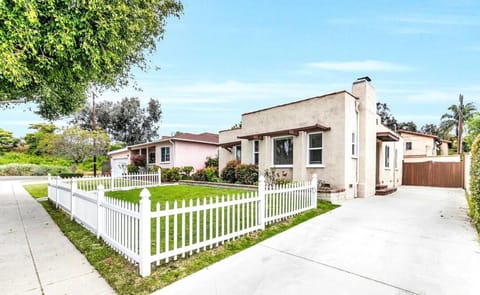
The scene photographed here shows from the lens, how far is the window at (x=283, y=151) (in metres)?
12.7

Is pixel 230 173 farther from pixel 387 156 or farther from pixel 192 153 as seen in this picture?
pixel 387 156

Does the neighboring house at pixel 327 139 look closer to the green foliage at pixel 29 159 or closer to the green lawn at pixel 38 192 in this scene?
the green lawn at pixel 38 192

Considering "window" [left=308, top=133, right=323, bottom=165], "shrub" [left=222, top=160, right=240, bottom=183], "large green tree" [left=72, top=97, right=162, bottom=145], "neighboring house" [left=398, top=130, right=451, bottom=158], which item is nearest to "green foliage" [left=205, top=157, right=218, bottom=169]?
"shrub" [left=222, top=160, right=240, bottom=183]

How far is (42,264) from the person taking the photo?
4.27 m

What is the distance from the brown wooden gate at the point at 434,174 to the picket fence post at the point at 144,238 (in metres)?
21.4

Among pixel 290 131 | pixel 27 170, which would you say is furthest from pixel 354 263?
pixel 27 170

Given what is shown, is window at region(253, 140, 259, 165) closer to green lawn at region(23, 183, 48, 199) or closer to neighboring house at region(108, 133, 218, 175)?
neighboring house at region(108, 133, 218, 175)

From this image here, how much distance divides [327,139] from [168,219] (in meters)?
8.90

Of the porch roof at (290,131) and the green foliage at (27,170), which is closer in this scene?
the porch roof at (290,131)

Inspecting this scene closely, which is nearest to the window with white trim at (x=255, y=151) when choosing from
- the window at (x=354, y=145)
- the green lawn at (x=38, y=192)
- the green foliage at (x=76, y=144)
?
the window at (x=354, y=145)

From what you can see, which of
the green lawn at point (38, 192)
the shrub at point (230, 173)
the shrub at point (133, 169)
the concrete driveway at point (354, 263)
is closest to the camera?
the concrete driveway at point (354, 263)

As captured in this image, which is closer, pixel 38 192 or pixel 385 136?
pixel 385 136

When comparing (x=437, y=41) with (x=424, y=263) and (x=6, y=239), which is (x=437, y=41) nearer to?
(x=424, y=263)

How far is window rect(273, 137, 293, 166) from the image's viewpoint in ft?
41.7
